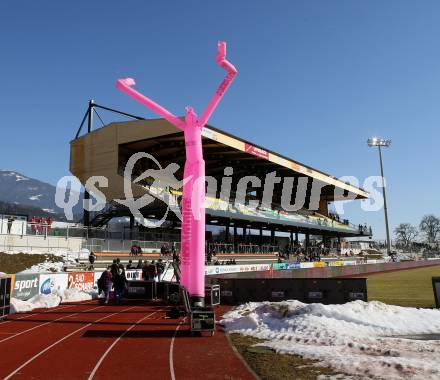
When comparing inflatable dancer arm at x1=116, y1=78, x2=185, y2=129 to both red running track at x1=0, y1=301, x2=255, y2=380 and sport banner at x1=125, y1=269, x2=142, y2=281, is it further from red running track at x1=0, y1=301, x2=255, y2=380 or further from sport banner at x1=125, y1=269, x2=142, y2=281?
sport banner at x1=125, y1=269, x2=142, y2=281

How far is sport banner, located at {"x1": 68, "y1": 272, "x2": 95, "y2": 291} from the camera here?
898 inches

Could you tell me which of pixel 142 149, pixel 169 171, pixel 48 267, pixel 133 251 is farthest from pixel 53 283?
pixel 169 171

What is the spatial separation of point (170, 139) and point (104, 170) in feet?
21.0

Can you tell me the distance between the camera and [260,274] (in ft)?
107

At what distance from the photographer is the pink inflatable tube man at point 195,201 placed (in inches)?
561

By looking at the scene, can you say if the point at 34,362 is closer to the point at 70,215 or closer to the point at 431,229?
the point at 70,215

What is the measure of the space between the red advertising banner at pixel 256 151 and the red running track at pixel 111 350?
29966 millimetres

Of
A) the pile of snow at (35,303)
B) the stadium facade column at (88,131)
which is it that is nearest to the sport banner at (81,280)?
the pile of snow at (35,303)

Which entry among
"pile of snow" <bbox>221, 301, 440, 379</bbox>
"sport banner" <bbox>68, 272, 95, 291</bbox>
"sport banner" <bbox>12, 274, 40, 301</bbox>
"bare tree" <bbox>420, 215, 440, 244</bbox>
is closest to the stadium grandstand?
"sport banner" <bbox>68, 272, 95, 291</bbox>

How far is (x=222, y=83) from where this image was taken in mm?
15297

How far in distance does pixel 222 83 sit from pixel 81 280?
14.1 meters

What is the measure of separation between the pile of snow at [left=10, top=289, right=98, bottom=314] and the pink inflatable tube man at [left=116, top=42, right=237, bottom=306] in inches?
311

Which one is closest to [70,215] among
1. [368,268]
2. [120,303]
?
[120,303]

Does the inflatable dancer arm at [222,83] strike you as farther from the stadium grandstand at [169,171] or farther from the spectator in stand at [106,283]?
the stadium grandstand at [169,171]
